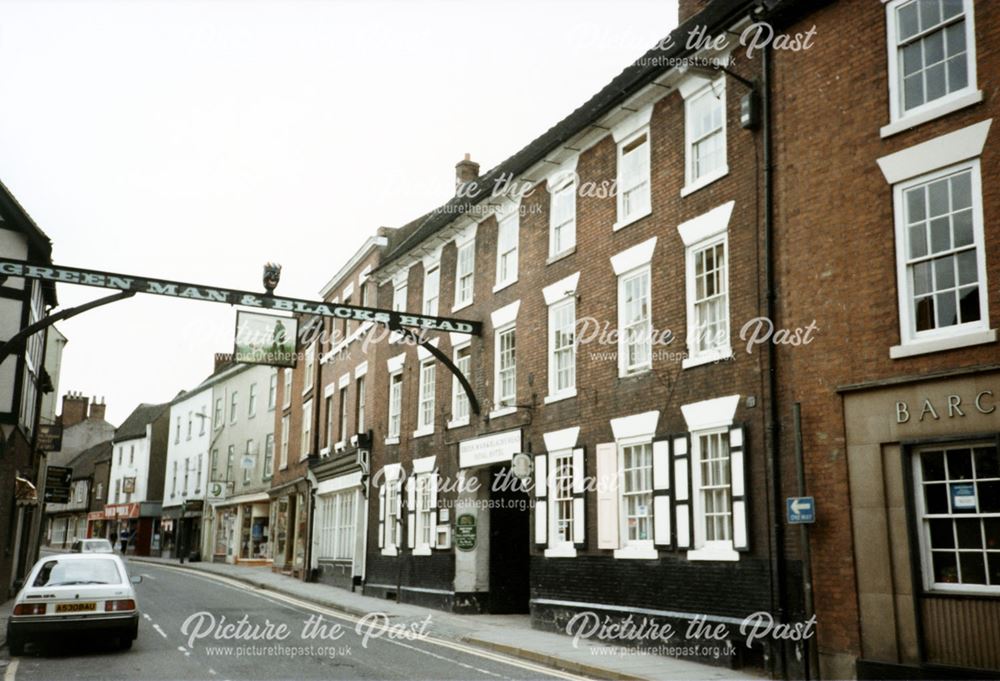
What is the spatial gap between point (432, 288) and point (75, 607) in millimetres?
13408

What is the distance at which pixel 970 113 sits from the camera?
1068 cm

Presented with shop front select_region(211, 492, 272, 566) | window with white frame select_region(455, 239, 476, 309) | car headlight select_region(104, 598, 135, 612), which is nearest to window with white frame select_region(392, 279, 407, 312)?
window with white frame select_region(455, 239, 476, 309)

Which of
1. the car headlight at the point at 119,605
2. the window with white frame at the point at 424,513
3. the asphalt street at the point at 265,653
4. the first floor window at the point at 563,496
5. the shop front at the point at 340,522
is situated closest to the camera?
the asphalt street at the point at 265,653

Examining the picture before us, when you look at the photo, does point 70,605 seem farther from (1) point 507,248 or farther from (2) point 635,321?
(1) point 507,248

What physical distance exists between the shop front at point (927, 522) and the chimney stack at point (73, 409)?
7490cm

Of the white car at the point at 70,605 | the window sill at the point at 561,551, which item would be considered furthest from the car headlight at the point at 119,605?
the window sill at the point at 561,551

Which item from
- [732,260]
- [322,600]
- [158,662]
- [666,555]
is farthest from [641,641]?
[322,600]

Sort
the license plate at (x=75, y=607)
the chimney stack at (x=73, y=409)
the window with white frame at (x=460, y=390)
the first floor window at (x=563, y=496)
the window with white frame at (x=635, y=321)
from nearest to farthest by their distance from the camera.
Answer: the license plate at (x=75, y=607)
the window with white frame at (x=635, y=321)
the first floor window at (x=563, y=496)
the window with white frame at (x=460, y=390)
the chimney stack at (x=73, y=409)

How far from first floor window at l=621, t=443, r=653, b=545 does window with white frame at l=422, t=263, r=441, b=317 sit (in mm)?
9826

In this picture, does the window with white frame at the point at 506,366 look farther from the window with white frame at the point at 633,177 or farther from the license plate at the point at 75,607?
the license plate at the point at 75,607

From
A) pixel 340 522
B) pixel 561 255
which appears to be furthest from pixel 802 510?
pixel 340 522

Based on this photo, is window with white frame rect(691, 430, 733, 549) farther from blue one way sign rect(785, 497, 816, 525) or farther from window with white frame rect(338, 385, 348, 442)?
window with white frame rect(338, 385, 348, 442)

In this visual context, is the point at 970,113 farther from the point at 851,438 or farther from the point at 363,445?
the point at 363,445

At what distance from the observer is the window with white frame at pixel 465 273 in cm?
2272
